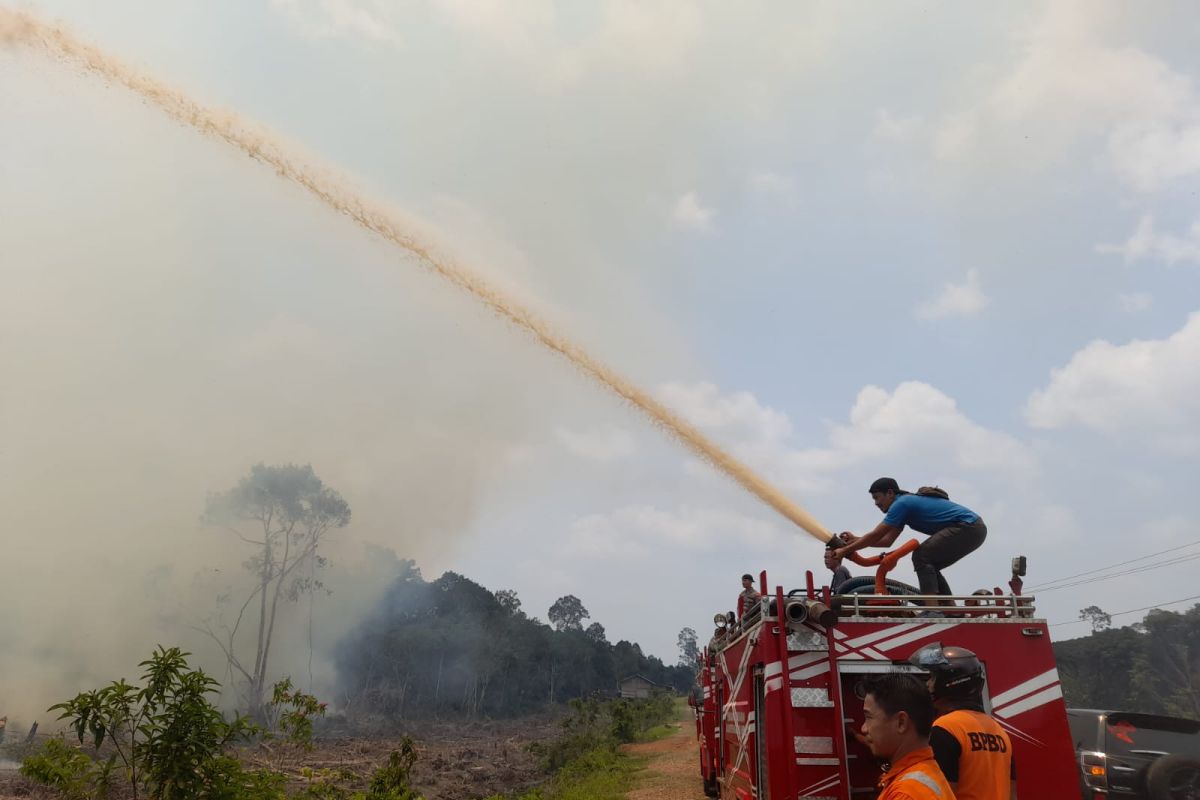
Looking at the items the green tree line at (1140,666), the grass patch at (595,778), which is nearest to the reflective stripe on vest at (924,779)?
the grass patch at (595,778)

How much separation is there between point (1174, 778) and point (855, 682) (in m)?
5.83

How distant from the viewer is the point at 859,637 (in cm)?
596

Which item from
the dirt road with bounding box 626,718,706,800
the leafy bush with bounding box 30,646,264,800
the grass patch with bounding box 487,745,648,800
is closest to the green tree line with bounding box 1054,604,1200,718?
the dirt road with bounding box 626,718,706,800

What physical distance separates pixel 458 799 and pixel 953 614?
1813 cm

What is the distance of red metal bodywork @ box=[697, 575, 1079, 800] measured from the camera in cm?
563

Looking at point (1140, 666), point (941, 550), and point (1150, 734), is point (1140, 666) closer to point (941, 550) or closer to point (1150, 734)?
point (1150, 734)

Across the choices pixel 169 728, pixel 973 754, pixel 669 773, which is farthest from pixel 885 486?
pixel 669 773

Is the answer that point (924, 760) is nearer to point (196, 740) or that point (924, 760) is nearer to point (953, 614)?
point (953, 614)

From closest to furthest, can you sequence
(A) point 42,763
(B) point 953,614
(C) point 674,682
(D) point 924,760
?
(D) point 924,760 < (B) point 953,614 < (A) point 42,763 < (C) point 674,682

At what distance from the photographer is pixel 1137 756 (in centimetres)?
881

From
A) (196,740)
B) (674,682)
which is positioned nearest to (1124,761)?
(196,740)

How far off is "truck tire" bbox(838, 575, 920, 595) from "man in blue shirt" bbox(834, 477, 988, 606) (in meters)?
0.39

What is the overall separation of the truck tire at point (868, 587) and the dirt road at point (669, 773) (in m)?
10.6

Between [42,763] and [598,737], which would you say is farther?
[598,737]
